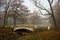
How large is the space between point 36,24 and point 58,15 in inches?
19.8

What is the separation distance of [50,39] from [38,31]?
0.31m

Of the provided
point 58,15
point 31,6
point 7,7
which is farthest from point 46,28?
point 7,7

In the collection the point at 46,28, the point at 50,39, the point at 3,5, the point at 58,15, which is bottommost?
the point at 50,39

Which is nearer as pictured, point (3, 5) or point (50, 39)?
point (50, 39)

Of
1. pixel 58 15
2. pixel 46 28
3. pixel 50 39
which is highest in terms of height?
pixel 58 15

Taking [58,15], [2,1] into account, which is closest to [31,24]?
[58,15]

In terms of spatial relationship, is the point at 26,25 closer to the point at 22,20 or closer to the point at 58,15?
the point at 22,20

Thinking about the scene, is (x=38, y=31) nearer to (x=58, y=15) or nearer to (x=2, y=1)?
(x=58, y=15)

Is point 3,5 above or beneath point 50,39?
above

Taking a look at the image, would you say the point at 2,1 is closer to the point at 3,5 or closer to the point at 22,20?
the point at 3,5

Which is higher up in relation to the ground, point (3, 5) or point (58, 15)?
point (3, 5)

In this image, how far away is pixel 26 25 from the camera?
3281mm

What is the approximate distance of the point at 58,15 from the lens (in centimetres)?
323

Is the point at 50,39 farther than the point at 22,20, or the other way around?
the point at 22,20
